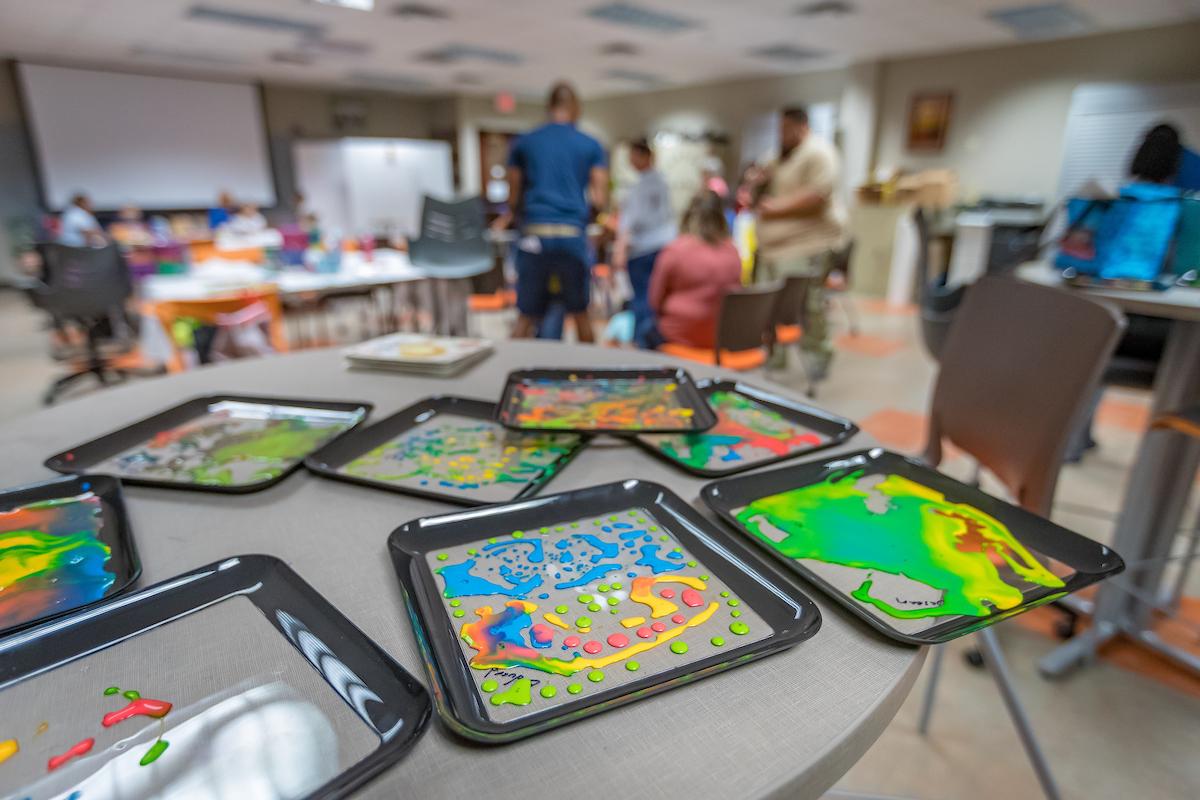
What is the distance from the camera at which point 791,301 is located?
300 cm

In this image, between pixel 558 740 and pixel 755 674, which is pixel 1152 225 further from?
pixel 558 740

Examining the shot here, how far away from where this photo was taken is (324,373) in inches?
46.8

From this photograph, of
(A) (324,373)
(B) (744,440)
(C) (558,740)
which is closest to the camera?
(C) (558,740)

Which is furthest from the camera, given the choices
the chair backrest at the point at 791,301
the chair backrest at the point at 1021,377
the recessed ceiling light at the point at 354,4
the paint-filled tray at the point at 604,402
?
the recessed ceiling light at the point at 354,4

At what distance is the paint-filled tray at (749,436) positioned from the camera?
0.81 m

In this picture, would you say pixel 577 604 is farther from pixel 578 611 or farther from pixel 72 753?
pixel 72 753

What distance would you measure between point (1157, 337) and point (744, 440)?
1.53 m

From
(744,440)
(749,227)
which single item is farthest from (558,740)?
(749,227)

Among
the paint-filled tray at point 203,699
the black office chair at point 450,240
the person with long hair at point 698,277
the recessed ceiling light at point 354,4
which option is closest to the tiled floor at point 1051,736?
the paint-filled tray at point 203,699

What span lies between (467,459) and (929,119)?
782 cm

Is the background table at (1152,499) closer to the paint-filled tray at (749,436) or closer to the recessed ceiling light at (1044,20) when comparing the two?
the paint-filled tray at (749,436)

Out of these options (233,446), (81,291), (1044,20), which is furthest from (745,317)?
(1044,20)

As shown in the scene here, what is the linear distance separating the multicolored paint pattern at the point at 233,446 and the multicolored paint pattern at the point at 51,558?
9cm

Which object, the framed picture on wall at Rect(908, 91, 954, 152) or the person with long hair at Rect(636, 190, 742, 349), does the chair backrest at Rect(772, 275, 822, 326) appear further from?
the framed picture on wall at Rect(908, 91, 954, 152)
